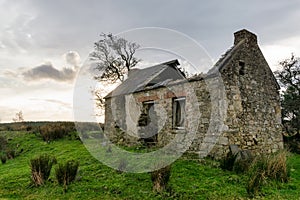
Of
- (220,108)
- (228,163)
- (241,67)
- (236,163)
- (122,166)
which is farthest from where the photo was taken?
(241,67)

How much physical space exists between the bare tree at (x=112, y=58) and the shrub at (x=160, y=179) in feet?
42.9

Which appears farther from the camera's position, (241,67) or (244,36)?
(244,36)

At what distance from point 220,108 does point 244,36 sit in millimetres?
3347

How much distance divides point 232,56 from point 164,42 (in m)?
2.44

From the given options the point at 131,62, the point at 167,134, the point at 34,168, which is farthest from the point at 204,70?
the point at 131,62

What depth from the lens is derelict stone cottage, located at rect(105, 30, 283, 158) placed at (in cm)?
921

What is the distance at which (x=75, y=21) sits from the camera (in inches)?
408

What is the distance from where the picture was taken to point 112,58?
2109 cm

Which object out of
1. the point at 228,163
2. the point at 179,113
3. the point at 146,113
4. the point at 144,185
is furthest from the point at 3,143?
the point at 228,163

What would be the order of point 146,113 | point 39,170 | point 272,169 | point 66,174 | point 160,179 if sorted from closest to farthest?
1. point 160,179
2. point 66,174
3. point 272,169
4. point 39,170
5. point 146,113

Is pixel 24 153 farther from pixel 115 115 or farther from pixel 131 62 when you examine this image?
pixel 131 62

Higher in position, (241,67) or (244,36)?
(244,36)

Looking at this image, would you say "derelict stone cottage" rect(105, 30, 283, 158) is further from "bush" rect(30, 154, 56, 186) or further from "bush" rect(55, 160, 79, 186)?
"bush" rect(30, 154, 56, 186)

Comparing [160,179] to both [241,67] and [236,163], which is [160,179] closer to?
[236,163]
